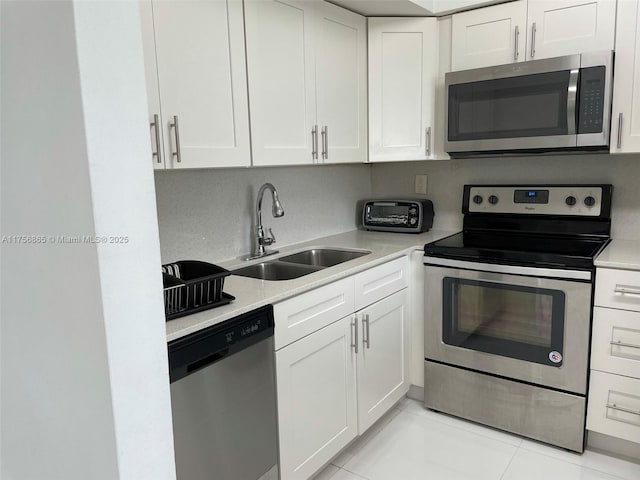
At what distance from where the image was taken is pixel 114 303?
75 centimetres

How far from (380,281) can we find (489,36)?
130 centimetres

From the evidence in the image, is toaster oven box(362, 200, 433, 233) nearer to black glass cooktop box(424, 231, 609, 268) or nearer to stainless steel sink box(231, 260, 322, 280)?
black glass cooktop box(424, 231, 609, 268)

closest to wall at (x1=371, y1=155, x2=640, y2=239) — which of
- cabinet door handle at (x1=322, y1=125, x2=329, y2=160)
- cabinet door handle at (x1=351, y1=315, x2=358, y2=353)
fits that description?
cabinet door handle at (x1=322, y1=125, x2=329, y2=160)

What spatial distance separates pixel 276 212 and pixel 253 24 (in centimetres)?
75

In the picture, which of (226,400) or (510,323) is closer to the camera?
(226,400)

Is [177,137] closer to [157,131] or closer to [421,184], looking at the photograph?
[157,131]

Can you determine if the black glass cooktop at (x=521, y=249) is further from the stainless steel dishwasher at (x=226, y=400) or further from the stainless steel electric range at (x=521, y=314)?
the stainless steel dishwasher at (x=226, y=400)

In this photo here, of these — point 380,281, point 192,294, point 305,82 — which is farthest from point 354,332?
point 305,82

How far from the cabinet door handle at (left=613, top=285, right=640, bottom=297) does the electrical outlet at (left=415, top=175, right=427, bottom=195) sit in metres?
1.25

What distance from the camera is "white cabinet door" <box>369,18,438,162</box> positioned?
96.7 inches

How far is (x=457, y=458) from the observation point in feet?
6.86

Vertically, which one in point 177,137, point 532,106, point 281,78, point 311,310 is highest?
point 281,78

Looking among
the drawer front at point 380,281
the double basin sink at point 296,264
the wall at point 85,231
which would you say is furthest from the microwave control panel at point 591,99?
the wall at point 85,231

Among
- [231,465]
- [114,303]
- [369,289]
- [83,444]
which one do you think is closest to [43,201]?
[114,303]
